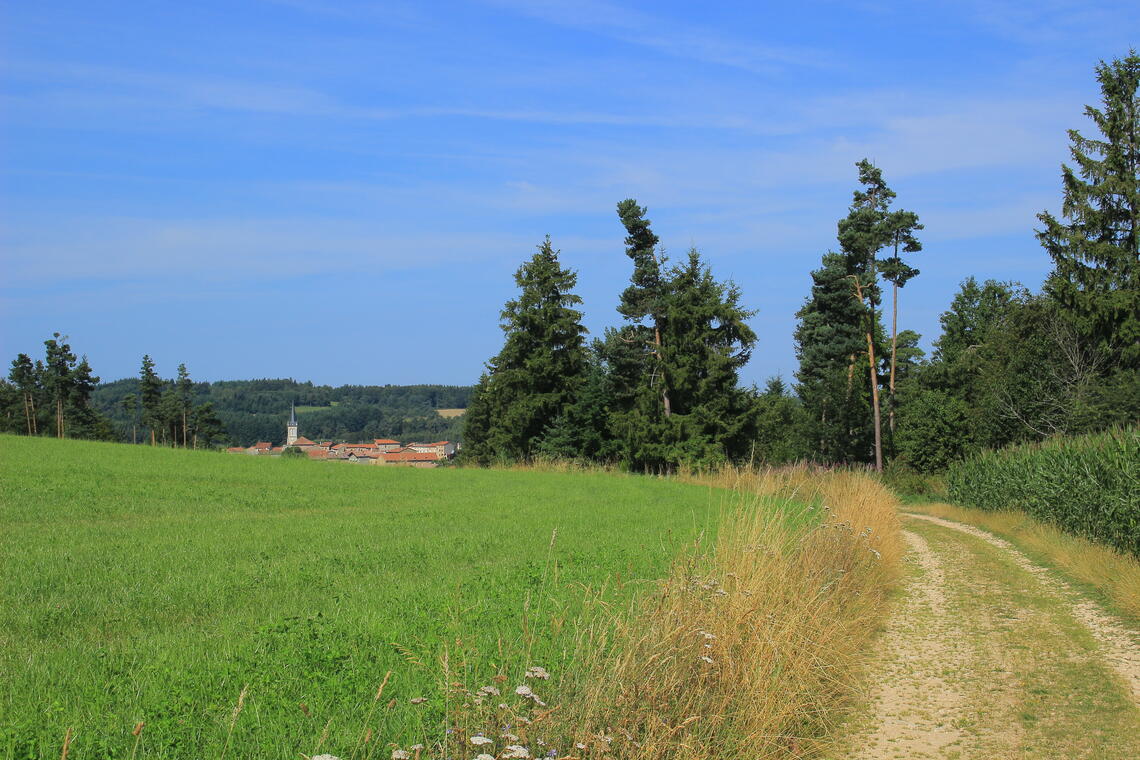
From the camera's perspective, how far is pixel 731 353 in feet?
147

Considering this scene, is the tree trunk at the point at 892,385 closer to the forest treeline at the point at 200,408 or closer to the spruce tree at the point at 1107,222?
the spruce tree at the point at 1107,222

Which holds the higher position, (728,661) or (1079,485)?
(1079,485)

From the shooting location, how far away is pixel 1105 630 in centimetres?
937

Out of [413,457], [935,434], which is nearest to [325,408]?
[413,457]

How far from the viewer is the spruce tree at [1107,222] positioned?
34.7 m

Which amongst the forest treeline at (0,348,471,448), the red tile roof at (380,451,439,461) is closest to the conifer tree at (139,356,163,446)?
the forest treeline at (0,348,471,448)

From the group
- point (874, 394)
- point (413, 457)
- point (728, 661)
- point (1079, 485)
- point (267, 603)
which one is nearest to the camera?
point (728, 661)

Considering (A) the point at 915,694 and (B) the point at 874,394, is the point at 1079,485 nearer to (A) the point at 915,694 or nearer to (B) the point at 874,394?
(A) the point at 915,694

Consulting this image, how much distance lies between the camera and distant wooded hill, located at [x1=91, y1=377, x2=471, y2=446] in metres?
133

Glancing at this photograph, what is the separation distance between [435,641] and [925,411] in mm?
41797

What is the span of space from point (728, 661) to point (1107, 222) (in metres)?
37.1

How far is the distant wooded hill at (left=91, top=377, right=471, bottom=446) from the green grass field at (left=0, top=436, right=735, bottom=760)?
104 metres

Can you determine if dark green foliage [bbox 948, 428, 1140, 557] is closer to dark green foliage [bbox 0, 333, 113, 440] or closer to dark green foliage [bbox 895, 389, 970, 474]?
dark green foliage [bbox 895, 389, 970, 474]

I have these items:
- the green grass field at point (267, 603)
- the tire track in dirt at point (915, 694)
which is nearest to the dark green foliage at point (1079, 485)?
the tire track in dirt at point (915, 694)
